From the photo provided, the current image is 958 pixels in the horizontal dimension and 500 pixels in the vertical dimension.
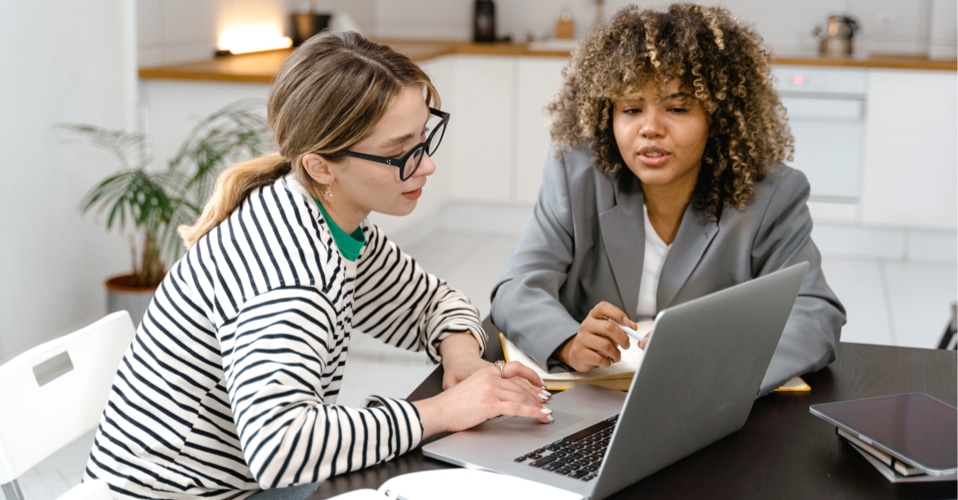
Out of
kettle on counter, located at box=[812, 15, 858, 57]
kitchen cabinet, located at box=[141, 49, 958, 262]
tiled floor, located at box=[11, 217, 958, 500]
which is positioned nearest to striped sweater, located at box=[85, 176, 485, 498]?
tiled floor, located at box=[11, 217, 958, 500]

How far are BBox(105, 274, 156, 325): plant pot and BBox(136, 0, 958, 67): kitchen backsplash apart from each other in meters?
0.93

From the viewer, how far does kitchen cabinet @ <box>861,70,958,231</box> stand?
14.9 ft

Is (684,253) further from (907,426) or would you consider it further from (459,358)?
(907,426)

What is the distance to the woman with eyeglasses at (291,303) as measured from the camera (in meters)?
1.13

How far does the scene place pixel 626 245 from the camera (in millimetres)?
1705

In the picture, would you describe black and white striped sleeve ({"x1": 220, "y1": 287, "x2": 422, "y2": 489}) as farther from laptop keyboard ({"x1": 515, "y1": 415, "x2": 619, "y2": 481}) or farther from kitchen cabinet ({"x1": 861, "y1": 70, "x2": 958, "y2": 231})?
kitchen cabinet ({"x1": 861, "y1": 70, "x2": 958, "y2": 231})

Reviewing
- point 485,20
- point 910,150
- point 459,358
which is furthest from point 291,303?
point 485,20

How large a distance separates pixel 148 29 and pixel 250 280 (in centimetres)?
281

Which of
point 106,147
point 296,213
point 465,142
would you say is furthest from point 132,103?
point 296,213

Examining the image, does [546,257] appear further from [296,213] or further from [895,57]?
[895,57]

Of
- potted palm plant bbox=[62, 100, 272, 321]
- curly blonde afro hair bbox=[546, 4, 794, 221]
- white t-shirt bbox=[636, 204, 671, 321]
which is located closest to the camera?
curly blonde afro hair bbox=[546, 4, 794, 221]

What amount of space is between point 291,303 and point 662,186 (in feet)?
2.65

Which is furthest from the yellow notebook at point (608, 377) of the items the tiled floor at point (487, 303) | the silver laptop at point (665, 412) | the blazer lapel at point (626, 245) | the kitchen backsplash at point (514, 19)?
the kitchen backsplash at point (514, 19)

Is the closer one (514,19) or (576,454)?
(576,454)
